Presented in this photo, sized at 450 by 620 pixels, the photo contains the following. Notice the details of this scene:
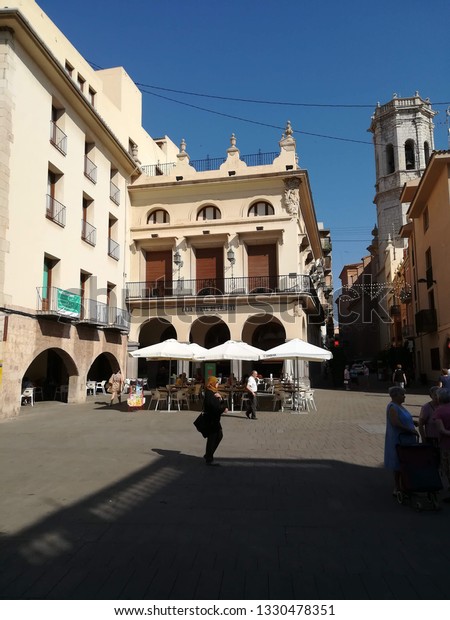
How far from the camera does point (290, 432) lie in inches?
469

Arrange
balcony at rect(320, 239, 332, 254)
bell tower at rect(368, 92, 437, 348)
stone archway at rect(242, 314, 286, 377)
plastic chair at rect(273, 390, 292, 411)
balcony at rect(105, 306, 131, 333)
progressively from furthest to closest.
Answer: bell tower at rect(368, 92, 437, 348)
balcony at rect(320, 239, 332, 254)
stone archway at rect(242, 314, 286, 377)
balcony at rect(105, 306, 131, 333)
plastic chair at rect(273, 390, 292, 411)

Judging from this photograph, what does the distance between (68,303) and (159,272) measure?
949 centimetres

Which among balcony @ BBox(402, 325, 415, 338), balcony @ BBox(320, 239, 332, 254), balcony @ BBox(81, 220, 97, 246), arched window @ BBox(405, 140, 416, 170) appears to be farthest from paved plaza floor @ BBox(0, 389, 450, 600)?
arched window @ BBox(405, 140, 416, 170)

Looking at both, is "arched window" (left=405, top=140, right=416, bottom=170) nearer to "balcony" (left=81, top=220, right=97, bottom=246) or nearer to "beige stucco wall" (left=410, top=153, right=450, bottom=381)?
"beige stucco wall" (left=410, top=153, right=450, bottom=381)

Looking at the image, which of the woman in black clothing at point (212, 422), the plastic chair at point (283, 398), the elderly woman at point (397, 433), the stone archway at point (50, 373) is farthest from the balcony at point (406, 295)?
the elderly woman at point (397, 433)

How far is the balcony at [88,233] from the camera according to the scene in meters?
21.8

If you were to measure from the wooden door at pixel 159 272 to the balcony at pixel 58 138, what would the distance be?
9.11m

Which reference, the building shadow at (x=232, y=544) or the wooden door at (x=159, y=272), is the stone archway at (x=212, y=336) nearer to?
the wooden door at (x=159, y=272)

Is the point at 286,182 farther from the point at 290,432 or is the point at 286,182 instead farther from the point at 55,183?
the point at 290,432

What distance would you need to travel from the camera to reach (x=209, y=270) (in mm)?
27203

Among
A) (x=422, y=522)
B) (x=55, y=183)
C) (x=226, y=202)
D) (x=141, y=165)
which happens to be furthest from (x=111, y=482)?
(x=141, y=165)

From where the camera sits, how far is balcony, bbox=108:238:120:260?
25000 millimetres

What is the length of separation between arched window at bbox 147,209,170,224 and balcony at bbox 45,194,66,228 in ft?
28.0

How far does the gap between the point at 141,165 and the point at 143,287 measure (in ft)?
28.5
